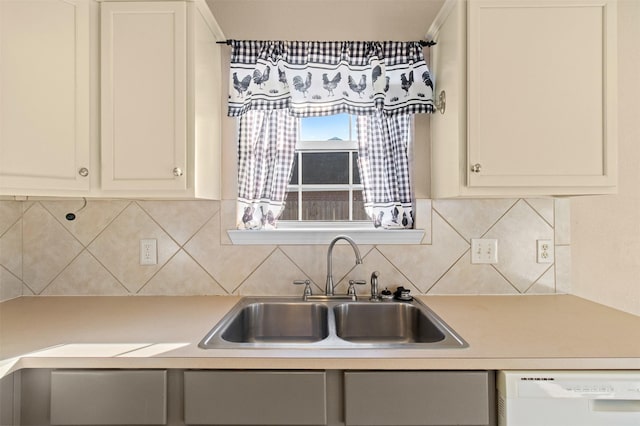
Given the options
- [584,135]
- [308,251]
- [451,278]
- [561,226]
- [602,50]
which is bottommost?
[451,278]

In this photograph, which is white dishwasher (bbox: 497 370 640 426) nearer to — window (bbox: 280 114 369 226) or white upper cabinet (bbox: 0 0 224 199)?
window (bbox: 280 114 369 226)

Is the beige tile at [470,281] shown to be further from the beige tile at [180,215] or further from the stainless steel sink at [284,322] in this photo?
the beige tile at [180,215]

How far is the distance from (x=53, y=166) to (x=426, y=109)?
1582 mm

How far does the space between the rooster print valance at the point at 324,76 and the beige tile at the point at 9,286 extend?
132cm

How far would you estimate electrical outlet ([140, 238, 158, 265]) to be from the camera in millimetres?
1822

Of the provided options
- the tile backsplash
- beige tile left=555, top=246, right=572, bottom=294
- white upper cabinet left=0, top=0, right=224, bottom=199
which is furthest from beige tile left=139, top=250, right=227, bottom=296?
beige tile left=555, top=246, right=572, bottom=294

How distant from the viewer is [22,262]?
5.98 feet

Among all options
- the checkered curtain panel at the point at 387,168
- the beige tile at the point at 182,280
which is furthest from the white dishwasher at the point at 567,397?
the beige tile at the point at 182,280

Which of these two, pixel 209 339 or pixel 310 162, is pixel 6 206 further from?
pixel 310 162

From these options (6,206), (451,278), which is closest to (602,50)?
(451,278)

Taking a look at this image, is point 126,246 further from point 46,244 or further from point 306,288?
point 306,288

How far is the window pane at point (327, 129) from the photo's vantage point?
1.98 meters

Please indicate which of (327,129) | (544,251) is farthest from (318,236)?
(544,251)

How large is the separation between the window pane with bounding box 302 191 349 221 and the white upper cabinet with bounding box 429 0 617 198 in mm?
725
